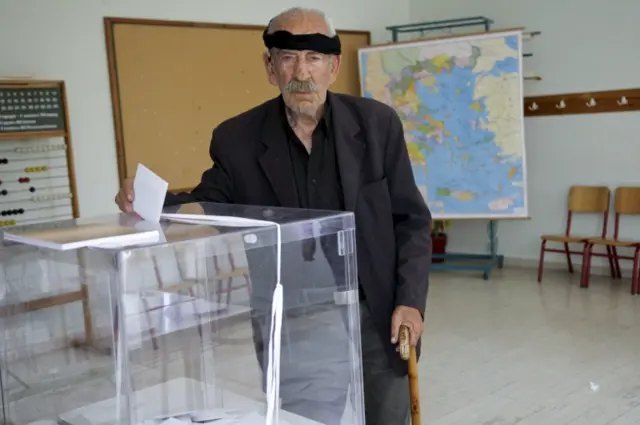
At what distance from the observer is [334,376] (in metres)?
1.24

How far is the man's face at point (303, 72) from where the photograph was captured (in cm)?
153

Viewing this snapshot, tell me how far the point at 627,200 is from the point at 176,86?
11.0ft

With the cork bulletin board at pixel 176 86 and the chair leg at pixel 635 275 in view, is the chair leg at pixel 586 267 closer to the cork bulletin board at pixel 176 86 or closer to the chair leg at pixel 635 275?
the chair leg at pixel 635 275

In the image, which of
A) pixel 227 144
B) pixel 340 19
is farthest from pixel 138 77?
pixel 227 144

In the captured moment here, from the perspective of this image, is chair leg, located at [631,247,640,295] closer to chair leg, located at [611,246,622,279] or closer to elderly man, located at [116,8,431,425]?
chair leg, located at [611,246,622,279]

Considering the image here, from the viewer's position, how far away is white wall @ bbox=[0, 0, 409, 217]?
3934 millimetres

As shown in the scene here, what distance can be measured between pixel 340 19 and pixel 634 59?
2.28 metres

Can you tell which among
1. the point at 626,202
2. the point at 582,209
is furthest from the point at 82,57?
the point at 626,202

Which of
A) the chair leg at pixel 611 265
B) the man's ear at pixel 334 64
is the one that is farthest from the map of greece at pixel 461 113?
the man's ear at pixel 334 64

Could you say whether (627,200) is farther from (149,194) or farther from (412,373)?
(149,194)

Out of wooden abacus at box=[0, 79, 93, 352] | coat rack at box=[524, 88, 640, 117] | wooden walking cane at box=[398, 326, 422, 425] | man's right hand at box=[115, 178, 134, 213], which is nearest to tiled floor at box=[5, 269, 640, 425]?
man's right hand at box=[115, 178, 134, 213]

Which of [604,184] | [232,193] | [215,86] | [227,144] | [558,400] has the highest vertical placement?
[215,86]

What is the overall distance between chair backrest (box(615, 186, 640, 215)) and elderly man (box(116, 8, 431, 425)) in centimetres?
406

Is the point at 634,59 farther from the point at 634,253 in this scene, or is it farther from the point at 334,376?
the point at 334,376
